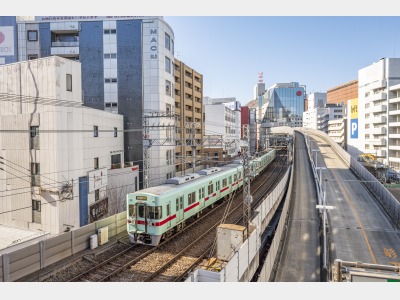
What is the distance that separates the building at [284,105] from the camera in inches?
4963

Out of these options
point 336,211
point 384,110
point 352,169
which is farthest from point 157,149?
point 384,110

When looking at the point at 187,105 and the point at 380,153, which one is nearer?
the point at 187,105

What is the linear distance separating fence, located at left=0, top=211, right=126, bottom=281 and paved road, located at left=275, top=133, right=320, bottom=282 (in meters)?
9.34

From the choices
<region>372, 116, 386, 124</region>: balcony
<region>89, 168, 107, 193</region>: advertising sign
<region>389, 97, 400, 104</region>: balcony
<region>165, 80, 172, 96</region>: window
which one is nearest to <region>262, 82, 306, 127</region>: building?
<region>372, 116, 386, 124</region>: balcony

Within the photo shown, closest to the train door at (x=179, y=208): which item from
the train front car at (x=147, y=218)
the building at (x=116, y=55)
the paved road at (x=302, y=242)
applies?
the train front car at (x=147, y=218)

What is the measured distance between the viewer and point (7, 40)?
35.6 m

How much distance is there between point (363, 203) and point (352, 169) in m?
16.9

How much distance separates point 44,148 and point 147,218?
37.0 ft

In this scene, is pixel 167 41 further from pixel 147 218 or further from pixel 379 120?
pixel 379 120

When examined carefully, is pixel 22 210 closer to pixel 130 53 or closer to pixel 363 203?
pixel 130 53

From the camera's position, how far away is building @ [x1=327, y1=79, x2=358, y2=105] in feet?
427

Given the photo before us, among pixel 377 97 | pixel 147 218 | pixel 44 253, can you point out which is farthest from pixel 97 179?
pixel 377 97

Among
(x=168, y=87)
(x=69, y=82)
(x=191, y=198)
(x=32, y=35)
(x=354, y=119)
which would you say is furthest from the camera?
(x=354, y=119)

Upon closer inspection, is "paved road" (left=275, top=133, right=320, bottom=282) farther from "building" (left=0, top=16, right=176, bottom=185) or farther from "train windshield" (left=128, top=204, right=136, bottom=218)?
"building" (left=0, top=16, right=176, bottom=185)
